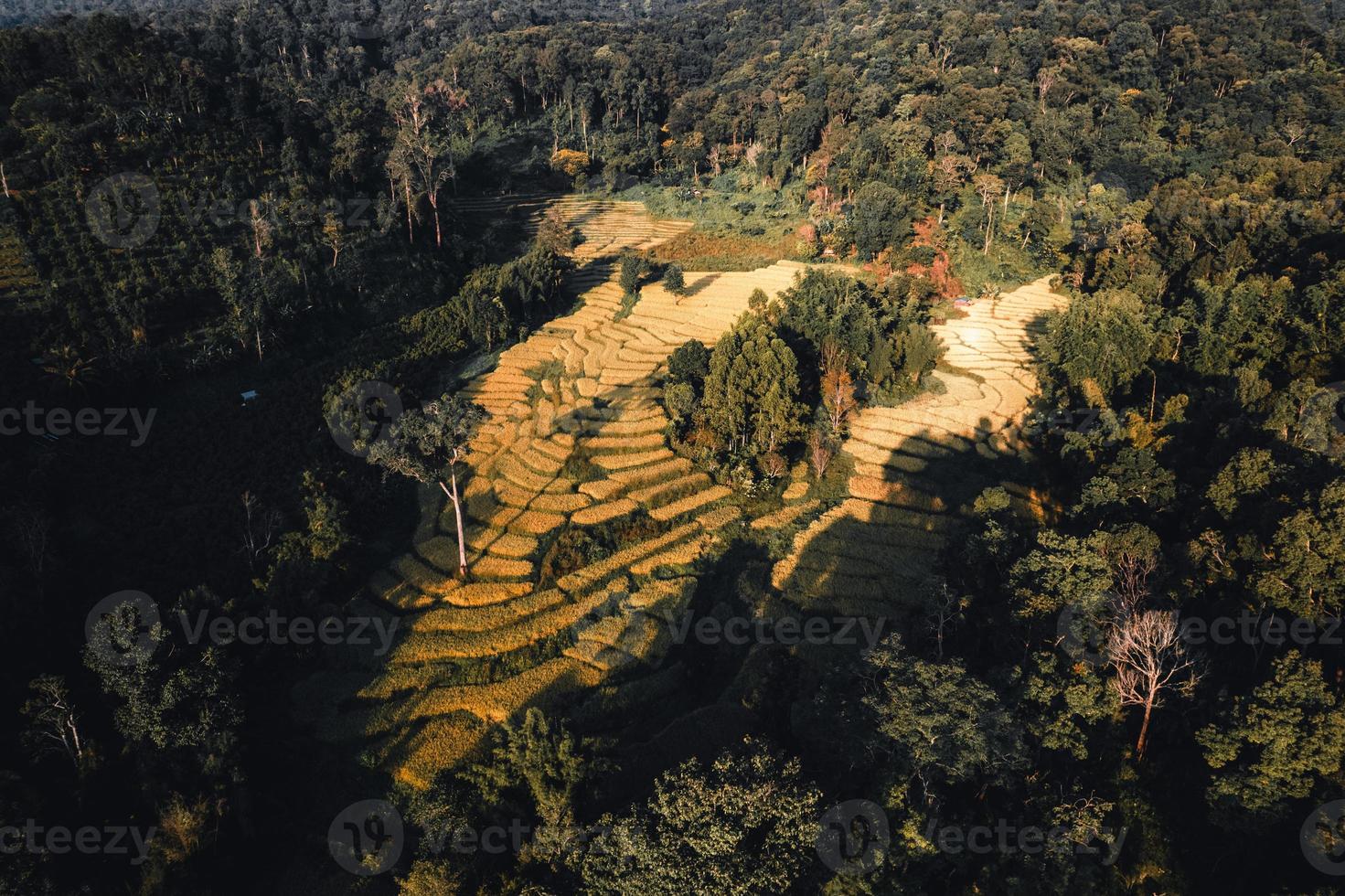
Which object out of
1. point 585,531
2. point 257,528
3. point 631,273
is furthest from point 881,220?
point 257,528

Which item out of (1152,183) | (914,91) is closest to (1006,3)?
(914,91)

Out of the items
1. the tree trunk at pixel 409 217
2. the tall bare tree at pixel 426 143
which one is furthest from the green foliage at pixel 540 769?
the tall bare tree at pixel 426 143

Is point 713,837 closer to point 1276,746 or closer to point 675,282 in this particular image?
point 1276,746

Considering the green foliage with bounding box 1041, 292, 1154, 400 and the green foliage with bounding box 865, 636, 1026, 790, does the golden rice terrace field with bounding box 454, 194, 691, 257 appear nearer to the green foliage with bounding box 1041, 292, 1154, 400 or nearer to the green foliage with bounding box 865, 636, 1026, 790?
the green foliage with bounding box 1041, 292, 1154, 400

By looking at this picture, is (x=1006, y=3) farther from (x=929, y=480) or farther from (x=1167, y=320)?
(x=929, y=480)

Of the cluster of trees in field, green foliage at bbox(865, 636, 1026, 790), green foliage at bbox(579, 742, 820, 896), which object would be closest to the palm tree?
the cluster of trees in field

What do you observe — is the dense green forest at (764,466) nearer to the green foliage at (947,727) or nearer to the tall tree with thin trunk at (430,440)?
the green foliage at (947,727)
